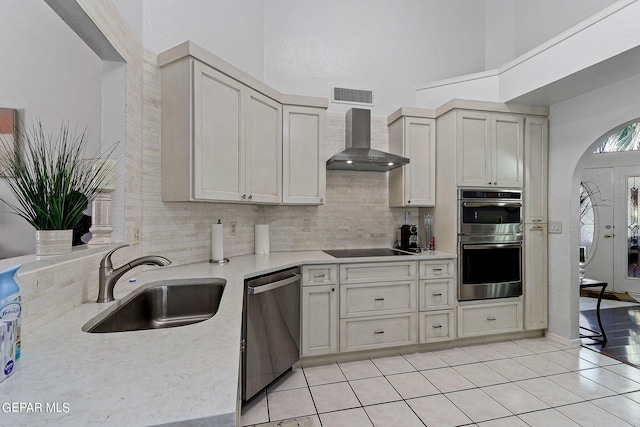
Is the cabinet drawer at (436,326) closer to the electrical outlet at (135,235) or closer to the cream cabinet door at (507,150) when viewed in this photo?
the cream cabinet door at (507,150)

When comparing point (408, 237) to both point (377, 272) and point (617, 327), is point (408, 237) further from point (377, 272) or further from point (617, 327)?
point (617, 327)

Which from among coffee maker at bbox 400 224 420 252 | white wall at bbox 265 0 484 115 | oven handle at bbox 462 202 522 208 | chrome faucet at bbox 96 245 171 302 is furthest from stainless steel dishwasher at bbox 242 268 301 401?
white wall at bbox 265 0 484 115

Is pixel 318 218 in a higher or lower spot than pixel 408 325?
higher

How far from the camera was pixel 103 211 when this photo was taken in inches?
67.1

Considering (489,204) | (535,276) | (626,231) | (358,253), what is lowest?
(535,276)

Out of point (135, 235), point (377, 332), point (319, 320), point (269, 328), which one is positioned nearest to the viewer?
point (135, 235)

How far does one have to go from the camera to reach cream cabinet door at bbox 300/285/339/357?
2615 millimetres

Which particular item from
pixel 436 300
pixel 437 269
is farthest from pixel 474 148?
pixel 436 300

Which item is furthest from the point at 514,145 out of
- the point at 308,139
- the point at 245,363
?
the point at 245,363

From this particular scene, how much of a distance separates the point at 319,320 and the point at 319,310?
0.09m

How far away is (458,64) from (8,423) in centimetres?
465

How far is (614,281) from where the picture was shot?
17.0 ft

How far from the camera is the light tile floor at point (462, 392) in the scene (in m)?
1.96

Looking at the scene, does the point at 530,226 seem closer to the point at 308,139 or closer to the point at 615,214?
the point at 308,139
